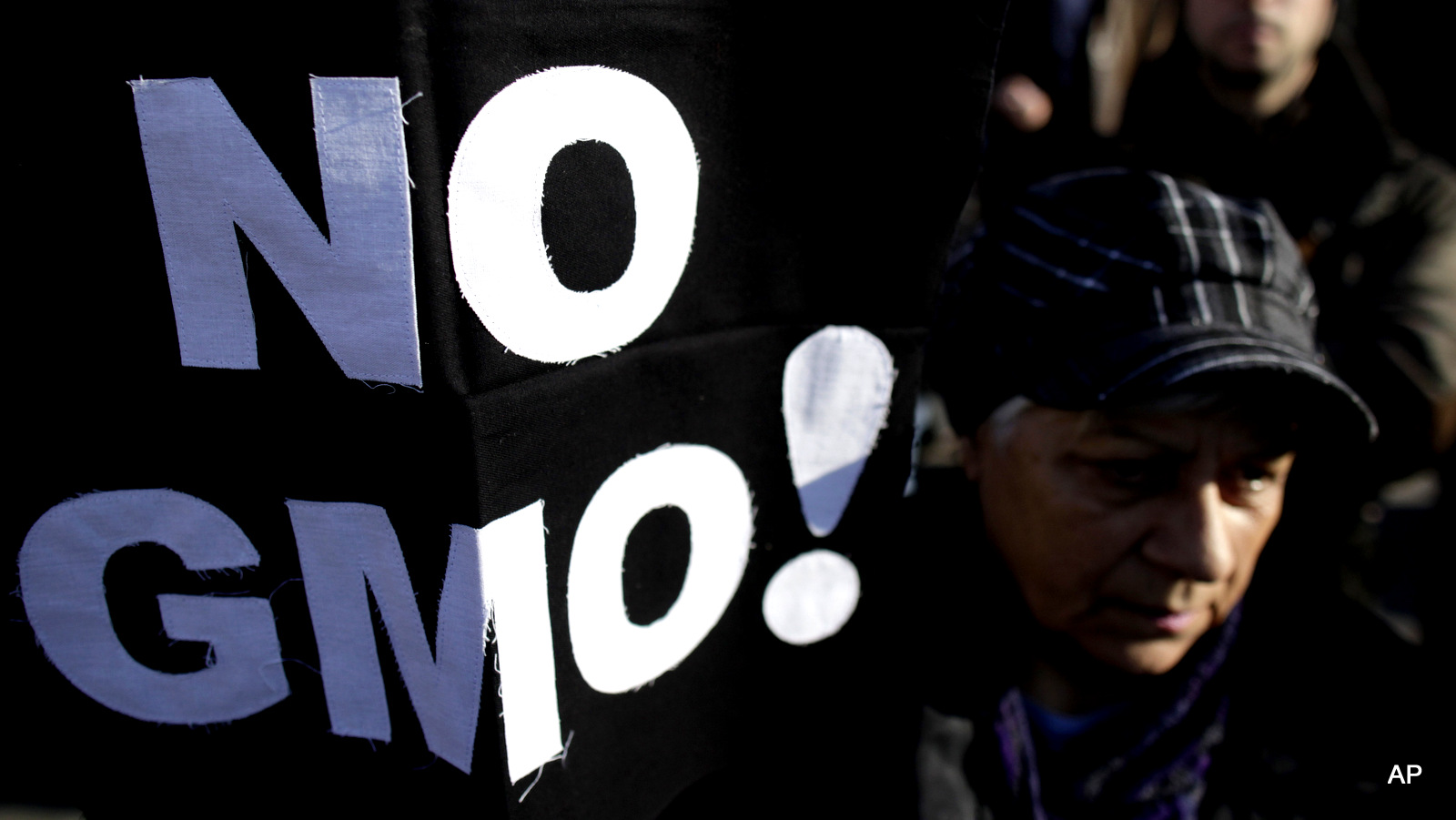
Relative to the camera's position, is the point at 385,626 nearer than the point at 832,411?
Yes

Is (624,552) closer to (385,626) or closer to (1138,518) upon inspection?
(385,626)

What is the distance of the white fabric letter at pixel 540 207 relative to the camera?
0.82m

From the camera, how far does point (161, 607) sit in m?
0.93

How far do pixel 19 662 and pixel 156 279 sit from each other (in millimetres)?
425

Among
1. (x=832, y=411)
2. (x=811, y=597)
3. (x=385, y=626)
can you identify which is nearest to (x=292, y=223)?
(x=385, y=626)

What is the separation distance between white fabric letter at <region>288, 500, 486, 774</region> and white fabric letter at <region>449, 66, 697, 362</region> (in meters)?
0.22

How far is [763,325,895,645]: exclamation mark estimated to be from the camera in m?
1.16

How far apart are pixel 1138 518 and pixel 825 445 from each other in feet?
1.44

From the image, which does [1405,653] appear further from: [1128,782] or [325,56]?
[325,56]

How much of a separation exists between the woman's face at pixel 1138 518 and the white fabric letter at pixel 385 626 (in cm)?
80

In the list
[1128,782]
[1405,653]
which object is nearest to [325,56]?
[1128,782]

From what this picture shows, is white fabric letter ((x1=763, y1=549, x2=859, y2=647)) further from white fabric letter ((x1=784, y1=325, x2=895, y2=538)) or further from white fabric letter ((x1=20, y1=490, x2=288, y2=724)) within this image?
white fabric letter ((x1=20, y1=490, x2=288, y2=724))
